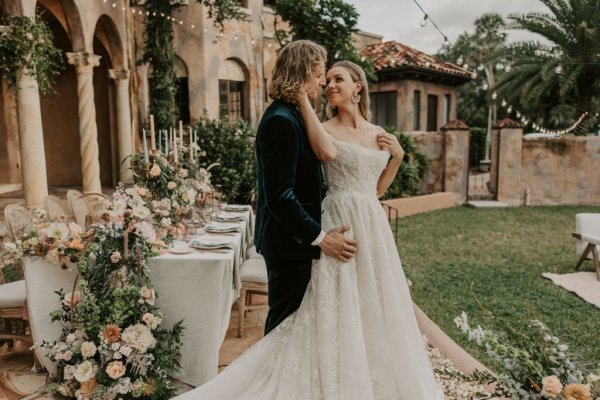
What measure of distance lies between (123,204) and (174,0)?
29.1 feet

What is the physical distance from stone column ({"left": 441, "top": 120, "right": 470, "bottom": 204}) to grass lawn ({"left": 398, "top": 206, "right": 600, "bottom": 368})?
160 centimetres

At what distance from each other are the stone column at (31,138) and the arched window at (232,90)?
6.33 meters

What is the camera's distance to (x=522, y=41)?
16391mm

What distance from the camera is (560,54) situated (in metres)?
→ 15.9

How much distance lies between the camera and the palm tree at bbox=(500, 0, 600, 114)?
48.4 ft

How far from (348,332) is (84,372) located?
157 centimetres

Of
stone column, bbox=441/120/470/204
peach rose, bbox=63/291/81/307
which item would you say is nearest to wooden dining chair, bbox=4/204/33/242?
peach rose, bbox=63/291/81/307

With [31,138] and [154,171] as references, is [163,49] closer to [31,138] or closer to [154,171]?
[31,138]

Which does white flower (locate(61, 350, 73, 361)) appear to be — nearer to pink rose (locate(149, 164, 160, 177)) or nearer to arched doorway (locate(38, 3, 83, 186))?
pink rose (locate(149, 164, 160, 177))

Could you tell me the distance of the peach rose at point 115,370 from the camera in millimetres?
2811

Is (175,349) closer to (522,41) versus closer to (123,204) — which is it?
(123,204)

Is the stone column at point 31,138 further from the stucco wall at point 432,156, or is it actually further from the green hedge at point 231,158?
the stucco wall at point 432,156

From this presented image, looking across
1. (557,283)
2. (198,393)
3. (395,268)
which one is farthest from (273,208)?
(557,283)

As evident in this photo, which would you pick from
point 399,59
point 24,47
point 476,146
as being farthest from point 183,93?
point 476,146
